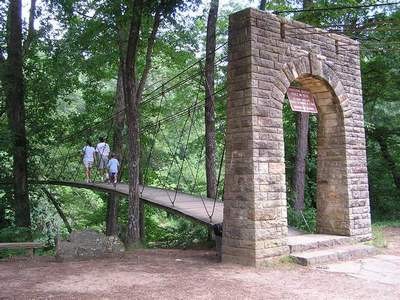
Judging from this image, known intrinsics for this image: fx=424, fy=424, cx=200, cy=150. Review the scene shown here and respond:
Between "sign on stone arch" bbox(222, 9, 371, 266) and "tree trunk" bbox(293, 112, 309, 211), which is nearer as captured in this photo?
"sign on stone arch" bbox(222, 9, 371, 266)

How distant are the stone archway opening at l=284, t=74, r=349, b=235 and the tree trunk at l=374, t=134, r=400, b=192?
17.6ft

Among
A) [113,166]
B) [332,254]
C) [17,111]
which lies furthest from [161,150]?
[332,254]

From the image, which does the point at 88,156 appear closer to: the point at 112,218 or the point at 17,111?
the point at 112,218

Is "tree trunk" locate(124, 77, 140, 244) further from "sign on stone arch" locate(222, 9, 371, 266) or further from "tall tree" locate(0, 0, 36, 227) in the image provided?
"tall tree" locate(0, 0, 36, 227)

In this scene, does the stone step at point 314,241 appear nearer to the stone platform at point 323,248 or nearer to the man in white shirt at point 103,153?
the stone platform at point 323,248

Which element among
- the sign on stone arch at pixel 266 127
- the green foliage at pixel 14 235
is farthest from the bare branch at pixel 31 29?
the sign on stone arch at pixel 266 127

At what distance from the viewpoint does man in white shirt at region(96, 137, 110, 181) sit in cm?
973

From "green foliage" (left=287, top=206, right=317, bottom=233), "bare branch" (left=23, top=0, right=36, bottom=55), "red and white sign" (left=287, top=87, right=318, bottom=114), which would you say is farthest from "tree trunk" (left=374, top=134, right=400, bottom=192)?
"bare branch" (left=23, top=0, right=36, bottom=55)

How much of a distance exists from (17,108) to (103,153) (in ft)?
6.84

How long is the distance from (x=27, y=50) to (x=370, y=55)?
25.8 feet

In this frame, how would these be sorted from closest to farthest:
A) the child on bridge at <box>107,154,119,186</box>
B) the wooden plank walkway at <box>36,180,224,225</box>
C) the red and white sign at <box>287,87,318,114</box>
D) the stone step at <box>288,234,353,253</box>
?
the stone step at <box>288,234,353,253</box> → the red and white sign at <box>287,87,318,114</box> → the wooden plank walkway at <box>36,180,224,225</box> → the child on bridge at <box>107,154,119,186</box>

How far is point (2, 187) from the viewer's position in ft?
29.9

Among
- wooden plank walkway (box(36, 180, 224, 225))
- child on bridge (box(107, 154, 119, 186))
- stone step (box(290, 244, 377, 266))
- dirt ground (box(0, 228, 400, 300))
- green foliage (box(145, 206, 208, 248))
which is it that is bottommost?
green foliage (box(145, 206, 208, 248))

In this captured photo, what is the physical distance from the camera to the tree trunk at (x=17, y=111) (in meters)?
8.55
